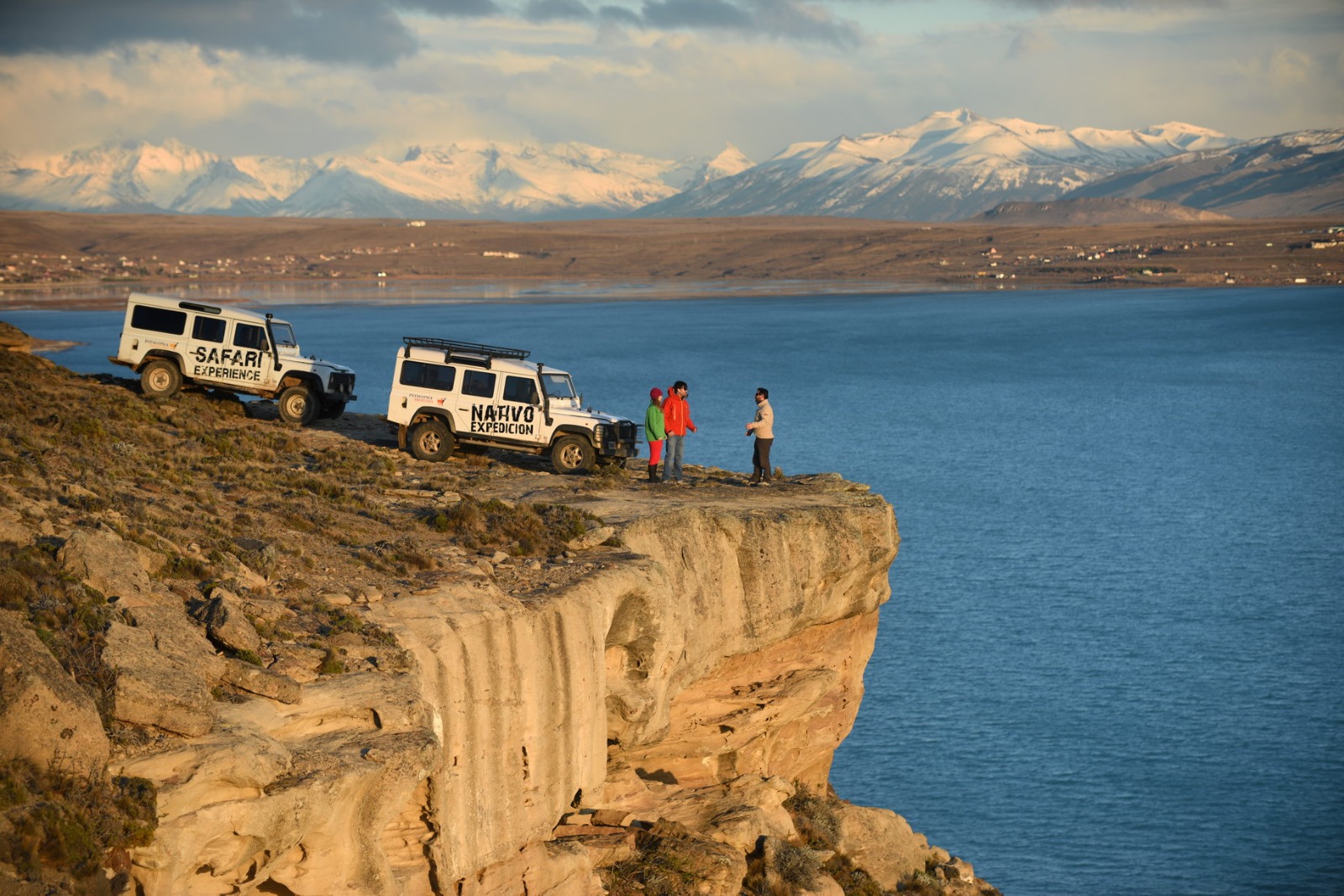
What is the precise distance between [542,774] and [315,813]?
468 cm

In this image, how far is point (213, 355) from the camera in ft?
99.5

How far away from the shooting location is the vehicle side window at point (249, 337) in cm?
3033

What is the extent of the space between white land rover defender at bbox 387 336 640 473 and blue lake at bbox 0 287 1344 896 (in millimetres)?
13173

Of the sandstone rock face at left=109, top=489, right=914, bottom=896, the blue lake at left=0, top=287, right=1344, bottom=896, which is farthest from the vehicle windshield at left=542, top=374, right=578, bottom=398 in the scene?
the blue lake at left=0, top=287, right=1344, bottom=896

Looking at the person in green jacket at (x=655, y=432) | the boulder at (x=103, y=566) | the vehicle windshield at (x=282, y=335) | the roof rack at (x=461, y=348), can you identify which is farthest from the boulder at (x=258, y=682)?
the vehicle windshield at (x=282, y=335)

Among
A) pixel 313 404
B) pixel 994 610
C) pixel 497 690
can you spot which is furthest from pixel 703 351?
pixel 497 690

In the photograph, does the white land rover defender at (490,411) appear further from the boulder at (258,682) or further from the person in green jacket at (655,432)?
the boulder at (258,682)

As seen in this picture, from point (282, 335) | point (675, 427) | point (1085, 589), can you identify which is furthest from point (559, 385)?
point (1085, 589)

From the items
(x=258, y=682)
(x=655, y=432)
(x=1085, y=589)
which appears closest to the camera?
(x=258, y=682)

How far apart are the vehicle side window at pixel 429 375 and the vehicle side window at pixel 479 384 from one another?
0.27 metres

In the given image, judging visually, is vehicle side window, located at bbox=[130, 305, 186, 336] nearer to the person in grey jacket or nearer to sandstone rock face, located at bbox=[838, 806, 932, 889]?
the person in grey jacket

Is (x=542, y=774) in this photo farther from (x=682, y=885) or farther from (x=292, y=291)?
(x=292, y=291)

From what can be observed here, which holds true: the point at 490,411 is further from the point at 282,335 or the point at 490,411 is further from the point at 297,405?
the point at 282,335

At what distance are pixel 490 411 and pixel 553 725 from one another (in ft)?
36.1
